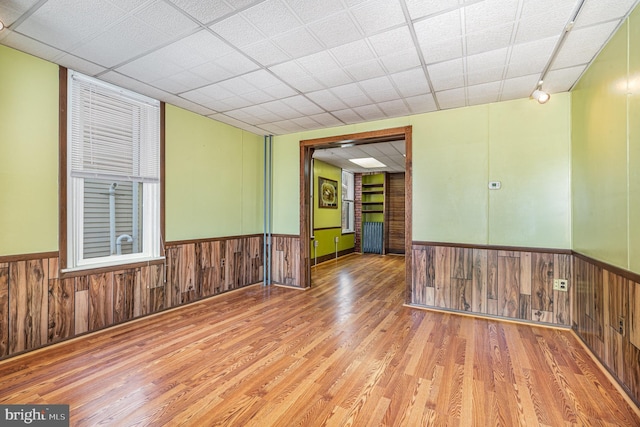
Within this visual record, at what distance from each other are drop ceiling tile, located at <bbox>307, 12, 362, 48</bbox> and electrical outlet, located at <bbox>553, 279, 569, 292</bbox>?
10.7 ft

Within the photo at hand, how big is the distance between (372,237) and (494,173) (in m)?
5.51

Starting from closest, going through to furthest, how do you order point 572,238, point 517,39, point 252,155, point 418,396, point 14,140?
point 418,396 < point 517,39 < point 14,140 < point 572,238 < point 252,155

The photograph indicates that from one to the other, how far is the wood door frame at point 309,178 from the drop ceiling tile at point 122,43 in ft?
8.89

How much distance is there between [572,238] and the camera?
124 inches

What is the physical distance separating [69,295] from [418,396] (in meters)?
3.19

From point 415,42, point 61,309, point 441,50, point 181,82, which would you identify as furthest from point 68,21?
point 441,50

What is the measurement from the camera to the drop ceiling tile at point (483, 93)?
3.07 metres

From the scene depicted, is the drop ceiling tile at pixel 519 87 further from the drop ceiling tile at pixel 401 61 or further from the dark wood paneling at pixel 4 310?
the dark wood paneling at pixel 4 310

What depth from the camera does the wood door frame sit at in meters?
3.96

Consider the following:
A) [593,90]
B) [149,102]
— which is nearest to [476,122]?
[593,90]

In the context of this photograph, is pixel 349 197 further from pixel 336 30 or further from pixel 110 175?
pixel 336 30

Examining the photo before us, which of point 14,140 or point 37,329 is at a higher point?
point 14,140

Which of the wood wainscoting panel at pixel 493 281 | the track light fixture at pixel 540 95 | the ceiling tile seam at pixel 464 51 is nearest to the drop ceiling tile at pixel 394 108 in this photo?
the ceiling tile seam at pixel 464 51

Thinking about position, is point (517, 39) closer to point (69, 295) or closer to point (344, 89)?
point (344, 89)
